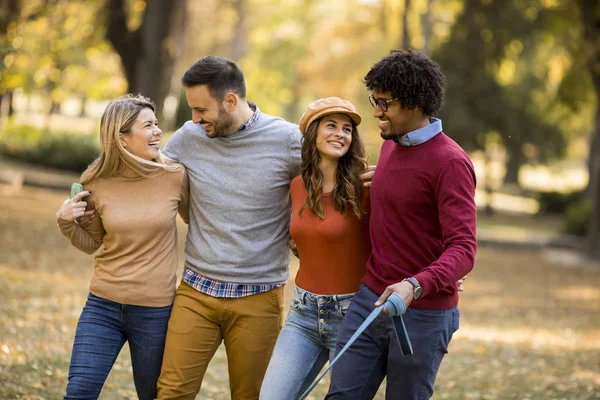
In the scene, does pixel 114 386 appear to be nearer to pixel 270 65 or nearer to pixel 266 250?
pixel 266 250

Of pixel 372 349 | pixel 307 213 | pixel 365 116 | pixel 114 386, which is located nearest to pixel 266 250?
pixel 307 213

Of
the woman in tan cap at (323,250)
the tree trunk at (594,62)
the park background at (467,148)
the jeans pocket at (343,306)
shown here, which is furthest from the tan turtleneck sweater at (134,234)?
the tree trunk at (594,62)

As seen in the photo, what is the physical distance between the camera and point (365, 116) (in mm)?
50344

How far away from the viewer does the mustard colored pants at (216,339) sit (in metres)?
4.57

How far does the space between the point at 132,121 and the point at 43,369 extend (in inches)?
124

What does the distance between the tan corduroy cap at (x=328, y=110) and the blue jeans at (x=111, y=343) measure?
1.26 meters

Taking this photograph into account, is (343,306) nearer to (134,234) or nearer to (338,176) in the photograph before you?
(338,176)

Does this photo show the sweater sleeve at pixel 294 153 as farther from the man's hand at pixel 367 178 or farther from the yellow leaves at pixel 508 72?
the yellow leaves at pixel 508 72

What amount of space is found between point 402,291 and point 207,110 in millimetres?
1635

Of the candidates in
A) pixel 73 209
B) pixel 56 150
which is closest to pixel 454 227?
pixel 73 209

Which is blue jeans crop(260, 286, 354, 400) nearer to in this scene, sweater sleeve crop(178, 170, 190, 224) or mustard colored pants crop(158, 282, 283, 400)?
mustard colored pants crop(158, 282, 283, 400)

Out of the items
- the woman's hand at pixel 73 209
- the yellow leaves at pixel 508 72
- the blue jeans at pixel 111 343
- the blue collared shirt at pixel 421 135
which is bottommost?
the blue jeans at pixel 111 343

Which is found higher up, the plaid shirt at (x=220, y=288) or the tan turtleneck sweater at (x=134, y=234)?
the tan turtleneck sweater at (x=134, y=234)

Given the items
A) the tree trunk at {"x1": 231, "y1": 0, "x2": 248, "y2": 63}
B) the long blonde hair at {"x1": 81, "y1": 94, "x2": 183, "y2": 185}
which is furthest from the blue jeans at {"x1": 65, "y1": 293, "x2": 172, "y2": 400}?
the tree trunk at {"x1": 231, "y1": 0, "x2": 248, "y2": 63}
